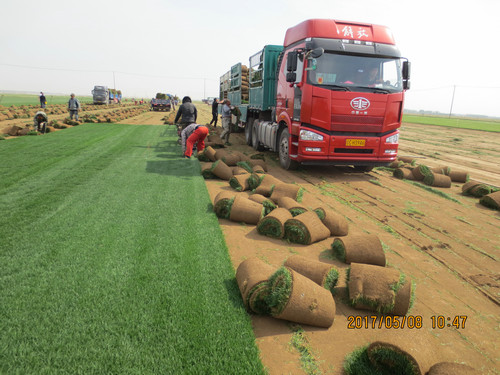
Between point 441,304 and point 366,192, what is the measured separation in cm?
426

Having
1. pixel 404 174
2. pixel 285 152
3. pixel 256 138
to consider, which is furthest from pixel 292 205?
pixel 256 138

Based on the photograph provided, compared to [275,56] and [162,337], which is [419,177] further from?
[162,337]

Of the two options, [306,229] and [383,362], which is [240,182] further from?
[383,362]

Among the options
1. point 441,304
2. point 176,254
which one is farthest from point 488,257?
point 176,254

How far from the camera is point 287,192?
5641 mm

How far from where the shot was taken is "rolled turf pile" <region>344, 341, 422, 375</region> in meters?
2.11

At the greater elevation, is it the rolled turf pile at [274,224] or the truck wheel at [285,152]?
the truck wheel at [285,152]

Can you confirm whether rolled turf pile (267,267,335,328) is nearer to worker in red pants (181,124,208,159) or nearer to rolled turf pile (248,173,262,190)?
rolled turf pile (248,173,262,190)

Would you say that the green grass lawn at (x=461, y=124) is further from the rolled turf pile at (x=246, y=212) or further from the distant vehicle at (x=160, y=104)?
the rolled turf pile at (x=246, y=212)

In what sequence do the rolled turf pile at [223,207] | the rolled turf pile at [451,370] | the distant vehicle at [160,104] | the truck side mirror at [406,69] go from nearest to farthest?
the rolled turf pile at [451,370], the rolled turf pile at [223,207], the truck side mirror at [406,69], the distant vehicle at [160,104]

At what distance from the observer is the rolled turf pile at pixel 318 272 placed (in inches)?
123

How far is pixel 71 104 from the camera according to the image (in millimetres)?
20766

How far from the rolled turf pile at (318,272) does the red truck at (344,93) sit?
4.94 metres
